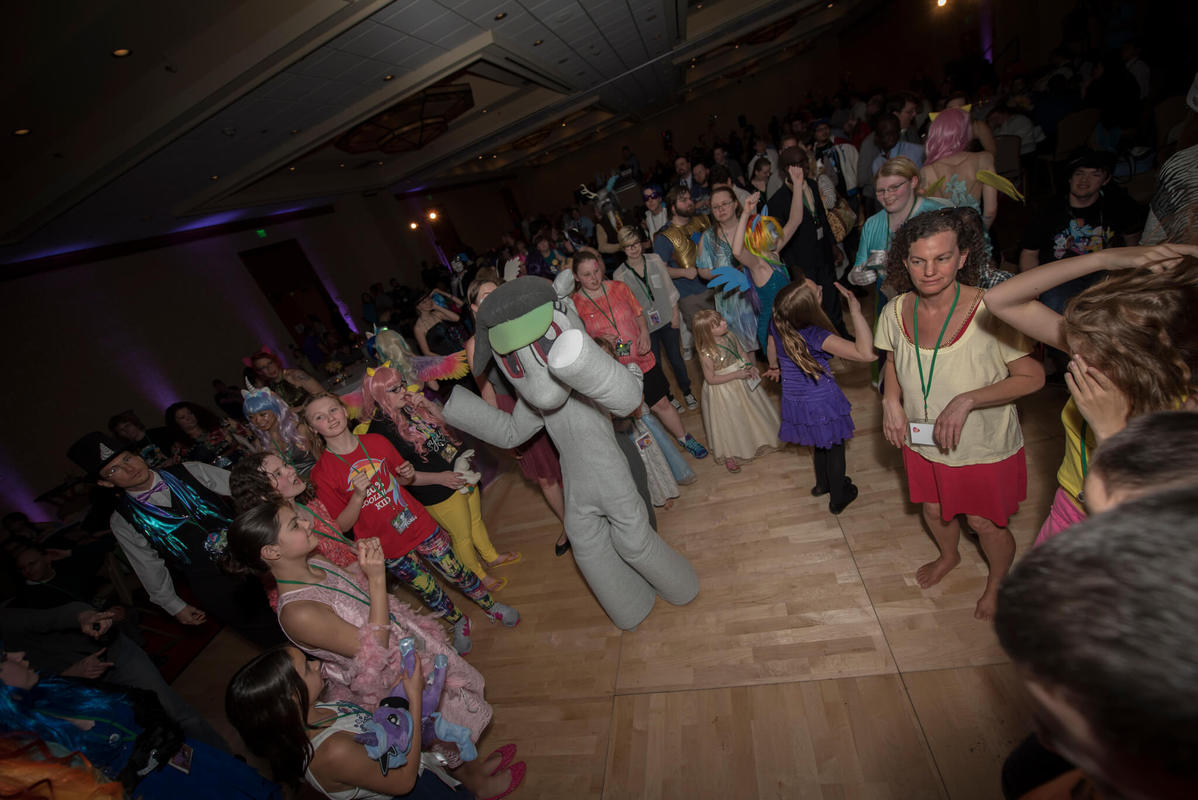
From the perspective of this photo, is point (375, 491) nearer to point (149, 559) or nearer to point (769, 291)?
point (149, 559)

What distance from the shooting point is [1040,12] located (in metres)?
10.1

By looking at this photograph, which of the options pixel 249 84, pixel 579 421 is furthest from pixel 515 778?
pixel 249 84

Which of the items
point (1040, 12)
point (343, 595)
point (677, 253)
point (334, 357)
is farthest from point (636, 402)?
point (1040, 12)

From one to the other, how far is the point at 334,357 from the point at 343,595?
22.5ft

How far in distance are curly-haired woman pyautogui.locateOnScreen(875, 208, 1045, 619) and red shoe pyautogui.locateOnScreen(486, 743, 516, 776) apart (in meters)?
2.15

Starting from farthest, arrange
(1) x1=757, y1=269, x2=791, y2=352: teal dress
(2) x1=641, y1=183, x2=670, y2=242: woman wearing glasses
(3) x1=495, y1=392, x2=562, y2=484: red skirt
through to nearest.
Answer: (2) x1=641, y1=183, x2=670, y2=242: woman wearing glasses → (1) x1=757, y1=269, x2=791, y2=352: teal dress → (3) x1=495, y1=392, x2=562, y2=484: red skirt

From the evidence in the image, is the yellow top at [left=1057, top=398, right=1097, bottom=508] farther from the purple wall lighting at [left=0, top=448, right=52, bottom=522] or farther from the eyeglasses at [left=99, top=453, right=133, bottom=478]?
the purple wall lighting at [left=0, top=448, right=52, bottom=522]

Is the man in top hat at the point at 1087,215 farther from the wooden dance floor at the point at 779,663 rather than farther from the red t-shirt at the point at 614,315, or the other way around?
the red t-shirt at the point at 614,315

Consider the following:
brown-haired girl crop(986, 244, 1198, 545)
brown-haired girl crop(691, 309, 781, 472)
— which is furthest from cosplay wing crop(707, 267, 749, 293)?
brown-haired girl crop(986, 244, 1198, 545)

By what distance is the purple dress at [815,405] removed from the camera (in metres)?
2.60

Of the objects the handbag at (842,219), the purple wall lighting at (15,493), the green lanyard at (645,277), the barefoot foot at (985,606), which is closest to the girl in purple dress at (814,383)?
the barefoot foot at (985,606)

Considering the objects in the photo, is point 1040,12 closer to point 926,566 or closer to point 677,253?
point 677,253

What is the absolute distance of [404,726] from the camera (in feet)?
4.93

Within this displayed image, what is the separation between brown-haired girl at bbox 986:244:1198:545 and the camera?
1.11 meters
